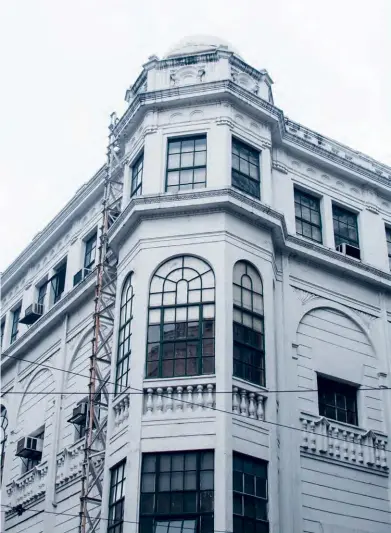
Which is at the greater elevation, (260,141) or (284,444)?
(260,141)

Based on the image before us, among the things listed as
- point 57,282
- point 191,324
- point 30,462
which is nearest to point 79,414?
point 191,324

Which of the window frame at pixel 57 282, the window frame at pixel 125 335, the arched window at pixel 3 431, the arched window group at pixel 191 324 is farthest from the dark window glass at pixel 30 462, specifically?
the arched window group at pixel 191 324

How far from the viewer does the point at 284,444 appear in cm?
2128

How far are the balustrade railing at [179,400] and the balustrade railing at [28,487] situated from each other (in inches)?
277

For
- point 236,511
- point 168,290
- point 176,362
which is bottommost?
point 236,511

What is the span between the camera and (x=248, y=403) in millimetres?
20594

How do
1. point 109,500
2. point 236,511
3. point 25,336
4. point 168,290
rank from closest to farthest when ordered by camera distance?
point 236,511
point 109,500
point 168,290
point 25,336

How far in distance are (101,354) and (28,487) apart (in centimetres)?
524

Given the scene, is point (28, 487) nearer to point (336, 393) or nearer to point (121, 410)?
point (121, 410)

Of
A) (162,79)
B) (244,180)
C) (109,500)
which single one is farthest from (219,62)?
(109,500)

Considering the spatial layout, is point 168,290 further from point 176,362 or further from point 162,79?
point 162,79

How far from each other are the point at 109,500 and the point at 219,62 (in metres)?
12.5

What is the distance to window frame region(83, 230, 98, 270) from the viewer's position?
28191mm

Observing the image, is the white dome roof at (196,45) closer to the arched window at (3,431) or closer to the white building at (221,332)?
the white building at (221,332)
